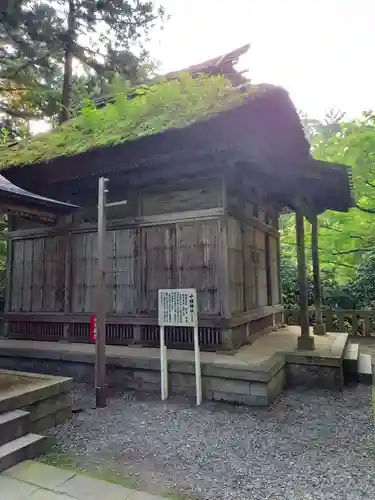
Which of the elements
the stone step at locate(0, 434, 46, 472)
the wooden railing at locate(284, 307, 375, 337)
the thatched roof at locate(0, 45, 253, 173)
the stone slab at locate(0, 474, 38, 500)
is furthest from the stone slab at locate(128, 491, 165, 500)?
the wooden railing at locate(284, 307, 375, 337)

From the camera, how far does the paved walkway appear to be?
2.55 metres

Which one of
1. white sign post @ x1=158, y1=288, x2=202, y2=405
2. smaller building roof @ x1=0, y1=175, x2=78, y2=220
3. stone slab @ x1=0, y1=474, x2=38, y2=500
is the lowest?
stone slab @ x1=0, y1=474, x2=38, y2=500

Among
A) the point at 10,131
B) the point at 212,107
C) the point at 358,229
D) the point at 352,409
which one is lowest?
the point at 352,409

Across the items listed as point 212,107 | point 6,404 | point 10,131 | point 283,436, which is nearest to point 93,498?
point 6,404

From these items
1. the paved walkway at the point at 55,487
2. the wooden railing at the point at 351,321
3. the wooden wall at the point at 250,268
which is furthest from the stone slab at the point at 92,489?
the wooden railing at the point at 351,321

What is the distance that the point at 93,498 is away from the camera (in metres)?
2.52

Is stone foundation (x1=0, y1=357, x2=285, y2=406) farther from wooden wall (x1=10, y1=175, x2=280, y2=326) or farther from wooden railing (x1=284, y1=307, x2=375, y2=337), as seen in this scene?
wooden railing (x1=284, y1=307, x2=375, y2=337)

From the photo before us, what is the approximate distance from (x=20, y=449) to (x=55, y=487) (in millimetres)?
674

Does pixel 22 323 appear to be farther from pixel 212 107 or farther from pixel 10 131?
pixel 10 131

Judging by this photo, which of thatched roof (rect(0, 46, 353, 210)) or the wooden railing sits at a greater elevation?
thatched roof (rect(0, 46, 353, 210))

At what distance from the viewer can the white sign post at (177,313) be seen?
4.88 m

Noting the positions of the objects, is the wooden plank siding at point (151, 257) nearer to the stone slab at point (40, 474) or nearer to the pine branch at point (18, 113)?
the stone slab at point (40, 474)

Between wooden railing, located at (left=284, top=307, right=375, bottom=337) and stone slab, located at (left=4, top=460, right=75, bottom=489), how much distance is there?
8.73 meters

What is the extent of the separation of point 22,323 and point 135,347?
287cm
